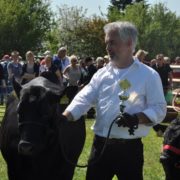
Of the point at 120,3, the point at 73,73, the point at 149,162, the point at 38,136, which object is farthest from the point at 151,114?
the point at 120,3

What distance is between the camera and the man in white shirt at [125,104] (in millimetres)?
4938

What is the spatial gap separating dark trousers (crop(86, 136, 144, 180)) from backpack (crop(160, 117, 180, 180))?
0.76 m

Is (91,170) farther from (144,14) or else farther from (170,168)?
(144,14)

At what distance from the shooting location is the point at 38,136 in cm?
501

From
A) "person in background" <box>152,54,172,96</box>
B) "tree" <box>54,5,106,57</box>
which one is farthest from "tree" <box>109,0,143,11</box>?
"person in background" <box>152,54,172,96</box>

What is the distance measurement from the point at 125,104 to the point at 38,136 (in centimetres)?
82

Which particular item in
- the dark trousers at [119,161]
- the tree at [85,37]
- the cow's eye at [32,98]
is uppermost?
the cow's eye at [32,98]

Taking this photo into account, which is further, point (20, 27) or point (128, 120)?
point (20, 27)

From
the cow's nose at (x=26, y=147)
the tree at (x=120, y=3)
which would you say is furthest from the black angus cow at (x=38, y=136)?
the tree at (x=120, y=3)

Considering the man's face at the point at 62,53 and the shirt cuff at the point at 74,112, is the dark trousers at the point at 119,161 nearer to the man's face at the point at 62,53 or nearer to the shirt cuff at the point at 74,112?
the shirt cuff at the point at 74,112

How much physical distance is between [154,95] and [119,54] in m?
0.47

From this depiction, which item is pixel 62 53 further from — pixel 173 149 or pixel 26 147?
pixel 26 147

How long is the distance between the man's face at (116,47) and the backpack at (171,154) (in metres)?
1.36

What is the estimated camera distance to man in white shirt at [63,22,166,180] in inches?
194
